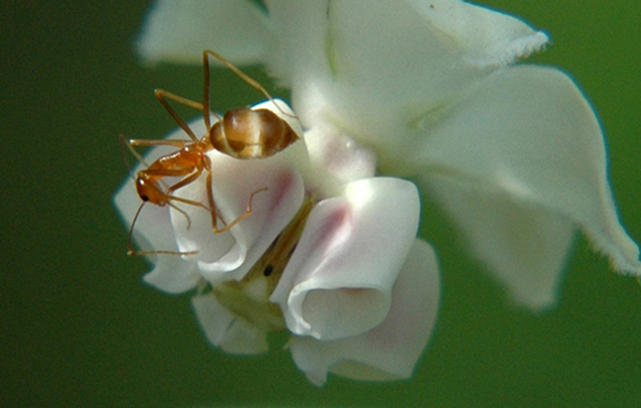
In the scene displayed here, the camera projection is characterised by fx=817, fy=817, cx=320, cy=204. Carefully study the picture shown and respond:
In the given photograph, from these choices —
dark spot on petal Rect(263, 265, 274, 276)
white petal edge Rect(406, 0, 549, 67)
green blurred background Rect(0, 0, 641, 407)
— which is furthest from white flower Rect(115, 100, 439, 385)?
green blurred background Rect(0, 0, 641, 407)

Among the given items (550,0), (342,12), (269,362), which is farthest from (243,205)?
(269,362)

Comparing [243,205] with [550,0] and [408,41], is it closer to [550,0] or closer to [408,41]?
[408,41]

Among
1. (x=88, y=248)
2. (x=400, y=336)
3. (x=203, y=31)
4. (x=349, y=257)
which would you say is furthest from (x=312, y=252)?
(x=88, y=248)

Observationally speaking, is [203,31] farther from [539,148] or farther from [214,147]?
[539,148]

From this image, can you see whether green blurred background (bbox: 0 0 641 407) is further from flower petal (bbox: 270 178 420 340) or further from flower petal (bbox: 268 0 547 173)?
flower petal (bbox: 270 178 420 340)

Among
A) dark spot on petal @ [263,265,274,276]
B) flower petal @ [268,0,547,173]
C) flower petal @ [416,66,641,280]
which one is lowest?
dark spot on petal @ [263,265,274,276]

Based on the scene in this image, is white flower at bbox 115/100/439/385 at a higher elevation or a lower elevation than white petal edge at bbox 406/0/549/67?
lower
